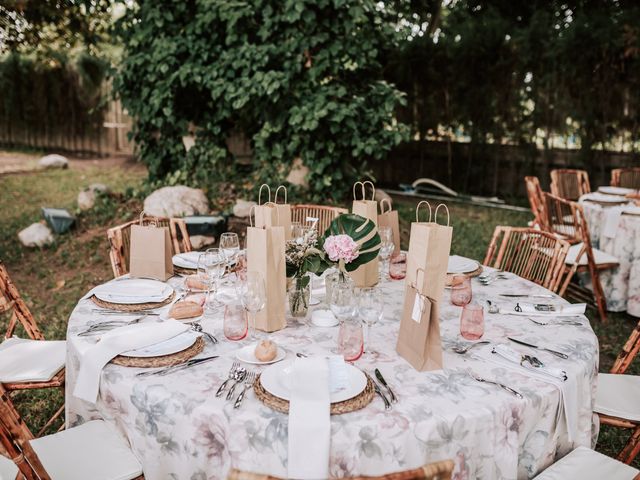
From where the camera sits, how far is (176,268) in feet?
8.92

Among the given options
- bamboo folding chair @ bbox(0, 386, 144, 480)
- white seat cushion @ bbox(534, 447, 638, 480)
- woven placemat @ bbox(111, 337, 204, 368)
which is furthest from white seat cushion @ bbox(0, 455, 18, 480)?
white seat cushion @ bbox(534, 447, 638, 480)

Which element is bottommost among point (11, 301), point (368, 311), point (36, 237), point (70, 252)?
point (70, 252)

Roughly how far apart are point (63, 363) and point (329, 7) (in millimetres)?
4681

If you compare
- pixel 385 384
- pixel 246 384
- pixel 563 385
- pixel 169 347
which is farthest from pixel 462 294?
pixel 169 347

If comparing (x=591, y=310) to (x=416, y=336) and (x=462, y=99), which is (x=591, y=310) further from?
(x=462, y=99)

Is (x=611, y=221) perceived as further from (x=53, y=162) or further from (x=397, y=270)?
(x=53, y=162)

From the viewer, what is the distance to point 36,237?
6.32m

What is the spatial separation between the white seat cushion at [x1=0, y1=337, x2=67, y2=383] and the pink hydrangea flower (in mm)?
1348

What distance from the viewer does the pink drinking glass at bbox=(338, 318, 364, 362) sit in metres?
1.78

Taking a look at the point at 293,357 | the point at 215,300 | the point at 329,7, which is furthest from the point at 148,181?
the point at 293,357

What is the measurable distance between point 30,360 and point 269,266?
4.45 ft

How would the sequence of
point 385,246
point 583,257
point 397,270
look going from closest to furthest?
1. point 385,246
2. point 397,270
3. point 583,257

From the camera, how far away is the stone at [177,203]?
6.36 m

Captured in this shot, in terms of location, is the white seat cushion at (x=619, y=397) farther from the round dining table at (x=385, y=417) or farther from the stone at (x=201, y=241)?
the stone at (x=201, y=241)
